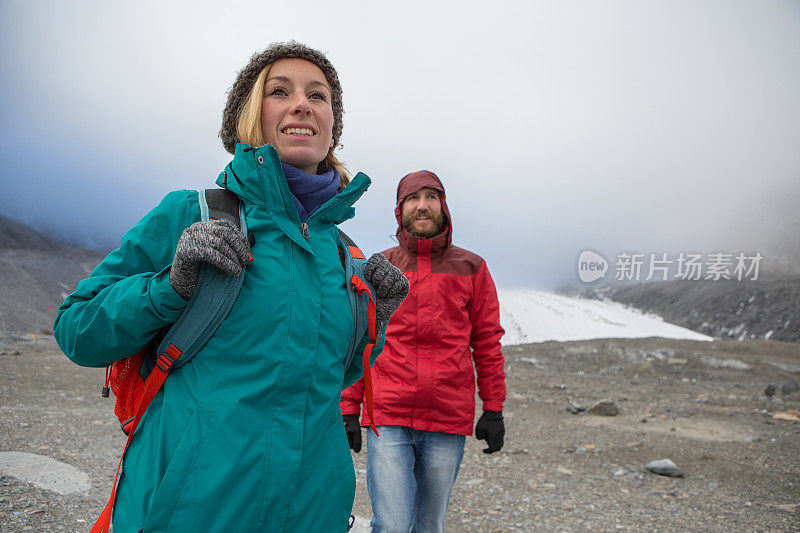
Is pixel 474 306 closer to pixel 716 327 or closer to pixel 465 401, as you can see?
pixel 465 401

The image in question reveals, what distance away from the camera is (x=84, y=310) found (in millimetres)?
1360

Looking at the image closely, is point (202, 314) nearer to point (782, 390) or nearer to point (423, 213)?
point (423, 213)

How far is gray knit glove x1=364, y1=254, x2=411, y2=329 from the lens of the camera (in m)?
1.91

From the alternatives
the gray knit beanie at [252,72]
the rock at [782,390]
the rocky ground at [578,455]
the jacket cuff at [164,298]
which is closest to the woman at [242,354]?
the jacket cuff at [164,298]

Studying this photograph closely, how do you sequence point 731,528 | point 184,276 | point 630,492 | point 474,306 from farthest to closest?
point 630,492 < point 731,528 < point 474,306 < point 184,276

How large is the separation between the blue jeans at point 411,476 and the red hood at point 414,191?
124 centimetres

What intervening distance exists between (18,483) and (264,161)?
14.8 feet

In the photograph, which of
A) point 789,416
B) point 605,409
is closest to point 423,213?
point 605,409

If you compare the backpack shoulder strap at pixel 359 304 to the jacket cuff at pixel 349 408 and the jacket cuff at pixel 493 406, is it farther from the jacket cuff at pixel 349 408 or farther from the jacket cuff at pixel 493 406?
the jacket cuff at pixel 493 406

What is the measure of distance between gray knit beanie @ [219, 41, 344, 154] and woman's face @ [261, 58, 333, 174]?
1.1 inches

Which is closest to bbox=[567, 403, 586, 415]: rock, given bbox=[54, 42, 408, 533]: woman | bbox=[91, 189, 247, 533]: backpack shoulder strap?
bbox=[54, 42, 408, 533]: woman

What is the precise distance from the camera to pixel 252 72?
194 cm

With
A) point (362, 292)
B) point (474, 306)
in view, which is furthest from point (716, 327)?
point (362, 292)

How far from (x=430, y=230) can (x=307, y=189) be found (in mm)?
2002
